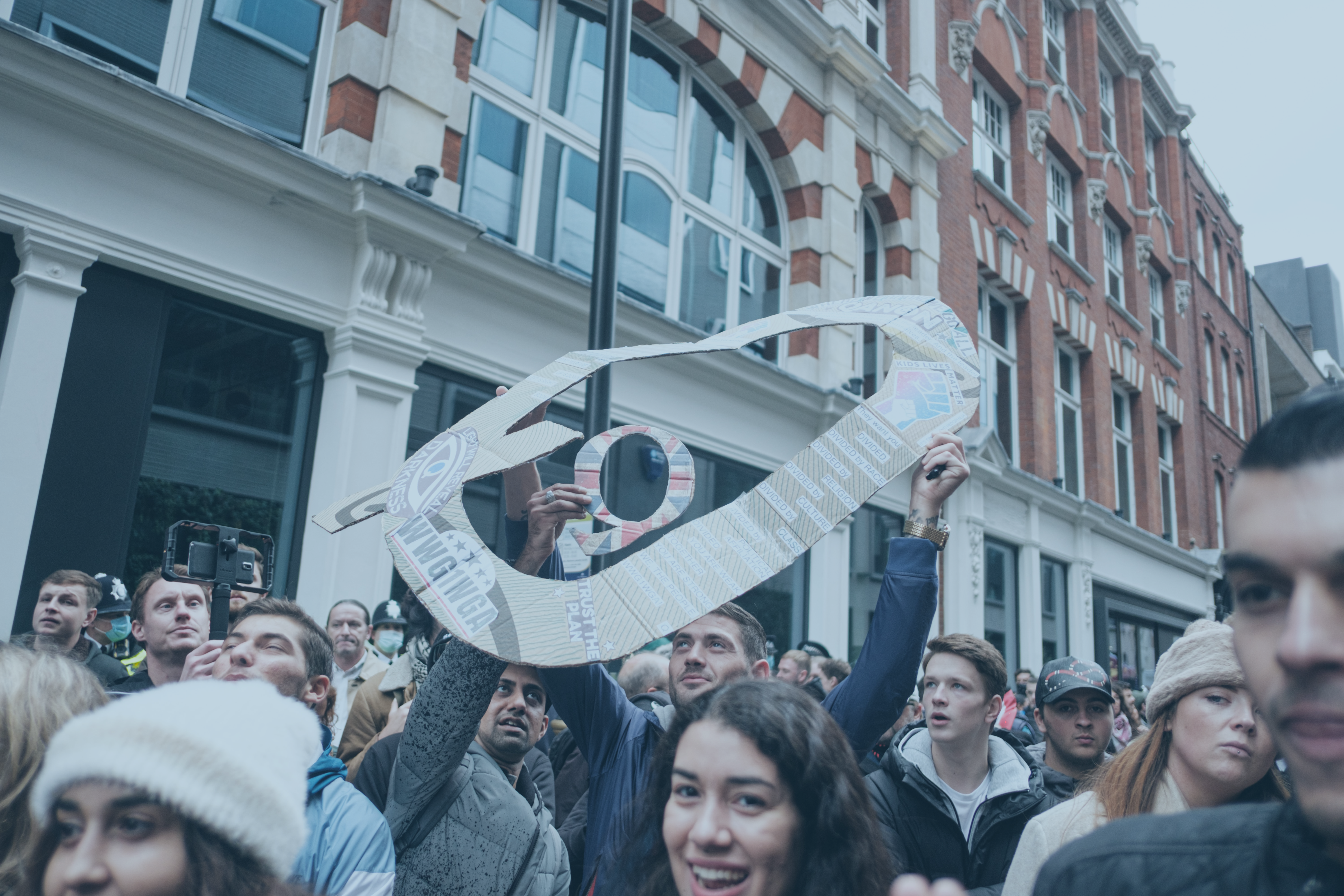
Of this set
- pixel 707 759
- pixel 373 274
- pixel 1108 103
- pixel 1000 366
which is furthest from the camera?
pixel 1108 103

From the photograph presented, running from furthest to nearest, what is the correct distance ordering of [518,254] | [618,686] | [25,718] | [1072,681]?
1. [518,254]
2. [1072,681]
3. [618,686]
4. [25,718]

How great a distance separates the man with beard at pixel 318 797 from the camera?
2.02 m

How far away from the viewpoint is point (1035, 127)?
16391 millimetres

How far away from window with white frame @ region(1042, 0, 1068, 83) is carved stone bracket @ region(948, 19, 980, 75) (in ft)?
16.0

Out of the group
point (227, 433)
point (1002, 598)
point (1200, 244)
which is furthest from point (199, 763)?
point (1200, 244)

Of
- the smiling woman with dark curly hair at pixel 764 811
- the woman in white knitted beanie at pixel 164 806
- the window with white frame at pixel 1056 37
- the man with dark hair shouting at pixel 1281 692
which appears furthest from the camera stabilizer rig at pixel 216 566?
the window with white frame at pixel 1056 37

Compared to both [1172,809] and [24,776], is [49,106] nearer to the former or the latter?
[24,776]

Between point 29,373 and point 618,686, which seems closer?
point 618,686

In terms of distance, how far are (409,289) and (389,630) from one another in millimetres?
2404

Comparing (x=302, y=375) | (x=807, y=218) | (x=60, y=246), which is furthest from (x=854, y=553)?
(x=60, y=246)

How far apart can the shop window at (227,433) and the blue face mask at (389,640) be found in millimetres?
777

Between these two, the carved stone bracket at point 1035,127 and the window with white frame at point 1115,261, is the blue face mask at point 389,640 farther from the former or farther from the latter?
the window with white frame at point 1115,261

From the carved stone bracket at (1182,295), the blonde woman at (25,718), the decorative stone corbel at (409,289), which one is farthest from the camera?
the carved stone bracket at (1182,295)

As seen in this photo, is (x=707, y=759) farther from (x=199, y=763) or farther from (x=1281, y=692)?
(x=1281, y=692)
